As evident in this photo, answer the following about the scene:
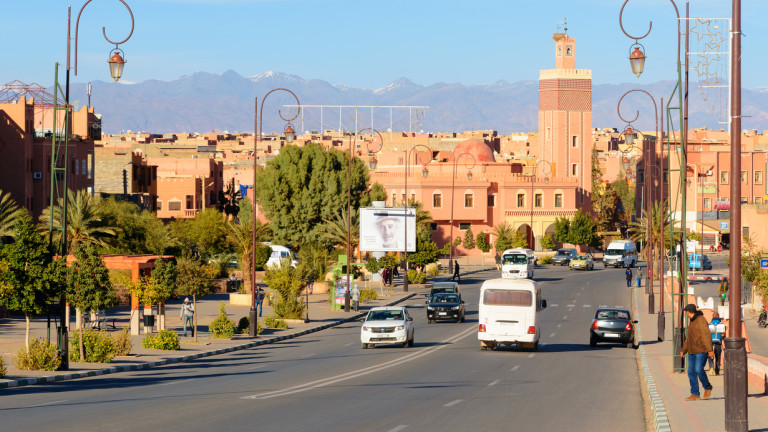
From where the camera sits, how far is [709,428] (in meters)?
15.6

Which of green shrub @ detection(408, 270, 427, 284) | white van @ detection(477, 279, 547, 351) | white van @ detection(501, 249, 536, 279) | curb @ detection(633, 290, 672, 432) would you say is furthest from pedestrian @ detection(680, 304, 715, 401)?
green shrub @ detection(408, 270, 427, 284)

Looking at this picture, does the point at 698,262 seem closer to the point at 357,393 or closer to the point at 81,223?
the point at 81,223

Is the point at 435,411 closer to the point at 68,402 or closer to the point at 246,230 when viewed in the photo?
the point at 68,402

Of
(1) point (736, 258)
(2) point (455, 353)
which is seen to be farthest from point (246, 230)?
(1) point (736, 258)

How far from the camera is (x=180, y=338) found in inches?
1489

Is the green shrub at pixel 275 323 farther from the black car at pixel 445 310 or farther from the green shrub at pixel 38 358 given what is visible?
the green shrub at pixel 38 358

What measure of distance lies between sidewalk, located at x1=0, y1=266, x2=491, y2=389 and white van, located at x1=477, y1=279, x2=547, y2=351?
8.68 metres

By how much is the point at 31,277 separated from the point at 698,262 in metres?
71.0

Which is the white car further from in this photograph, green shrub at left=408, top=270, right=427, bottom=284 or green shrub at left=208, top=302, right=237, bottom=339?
green shrub at left=408, top=270, right=427, bottom=284

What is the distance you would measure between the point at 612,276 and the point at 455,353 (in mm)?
52401

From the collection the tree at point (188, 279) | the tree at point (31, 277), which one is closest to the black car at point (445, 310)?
the tree at point (188, 279)

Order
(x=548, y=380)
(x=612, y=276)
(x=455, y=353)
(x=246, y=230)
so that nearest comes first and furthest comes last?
(x=548, y=380) → (x=455, y=353) → (x=246, y=230) → (x=612, y=276)

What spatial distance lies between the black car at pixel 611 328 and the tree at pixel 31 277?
18903mm

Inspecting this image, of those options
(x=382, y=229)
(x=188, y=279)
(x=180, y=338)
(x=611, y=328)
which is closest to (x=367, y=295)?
(x=382, y=229)
